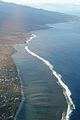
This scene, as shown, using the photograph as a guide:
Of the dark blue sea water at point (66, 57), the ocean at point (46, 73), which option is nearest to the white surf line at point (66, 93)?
the ocean at point (46, 73)

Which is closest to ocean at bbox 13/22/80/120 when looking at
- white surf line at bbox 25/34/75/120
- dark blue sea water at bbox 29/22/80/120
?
dark blue sea water at bbox 29/22/80/120

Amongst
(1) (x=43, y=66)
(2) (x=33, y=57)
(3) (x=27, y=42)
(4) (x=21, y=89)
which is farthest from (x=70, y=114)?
(3) (x=27, y=42)

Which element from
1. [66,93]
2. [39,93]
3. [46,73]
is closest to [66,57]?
[46,73]

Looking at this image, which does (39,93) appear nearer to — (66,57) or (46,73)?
(46,73)

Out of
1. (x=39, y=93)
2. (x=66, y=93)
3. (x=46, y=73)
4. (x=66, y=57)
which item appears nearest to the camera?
(x=66, y=93)

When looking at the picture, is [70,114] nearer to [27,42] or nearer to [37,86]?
[37,86]

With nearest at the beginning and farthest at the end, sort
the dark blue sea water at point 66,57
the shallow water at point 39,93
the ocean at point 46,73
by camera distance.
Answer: the shallow water at point 39,93, the ocean at point 46,73, the dark blue sea water at point 66,57

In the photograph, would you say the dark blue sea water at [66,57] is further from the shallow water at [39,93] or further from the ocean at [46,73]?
the shallow water at [39,93]

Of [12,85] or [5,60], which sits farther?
[5,60]
